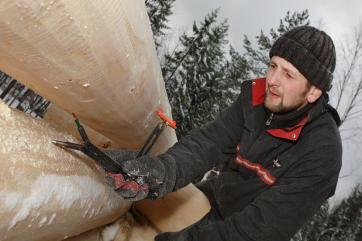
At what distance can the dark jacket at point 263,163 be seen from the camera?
226 centimetres

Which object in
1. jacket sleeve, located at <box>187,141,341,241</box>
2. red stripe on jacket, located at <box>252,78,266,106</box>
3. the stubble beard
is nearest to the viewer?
jacket sleeve, located at <box>187,141,341,241</box>

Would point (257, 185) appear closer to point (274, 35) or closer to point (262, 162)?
point (262, 162)

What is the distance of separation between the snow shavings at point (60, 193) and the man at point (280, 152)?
0.22 metres

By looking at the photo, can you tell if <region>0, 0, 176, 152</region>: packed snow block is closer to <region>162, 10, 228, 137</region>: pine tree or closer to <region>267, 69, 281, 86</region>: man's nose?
<region>267, 69, 281, 86</region>: man's nose

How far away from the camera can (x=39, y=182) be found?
1.50 m

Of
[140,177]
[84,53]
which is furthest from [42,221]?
[84,53]

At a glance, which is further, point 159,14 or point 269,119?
point 159,14

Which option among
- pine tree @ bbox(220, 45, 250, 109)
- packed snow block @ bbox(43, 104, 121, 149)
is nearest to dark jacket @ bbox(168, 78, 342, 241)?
Result: packed snow block @ bbox(43, 104, 121, 149)

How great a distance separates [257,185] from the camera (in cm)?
253

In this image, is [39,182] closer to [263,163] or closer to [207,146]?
[207,146]

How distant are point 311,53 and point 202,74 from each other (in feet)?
62.2

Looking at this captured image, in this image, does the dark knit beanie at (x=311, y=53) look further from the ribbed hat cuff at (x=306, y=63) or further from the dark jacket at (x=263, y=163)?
the dark jacket at (x=263, y=163)

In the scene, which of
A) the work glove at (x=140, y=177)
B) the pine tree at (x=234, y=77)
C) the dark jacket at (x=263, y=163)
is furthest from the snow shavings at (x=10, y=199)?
the pine tree at (x=234, y=77)

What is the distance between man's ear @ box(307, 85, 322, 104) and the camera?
2.38m
